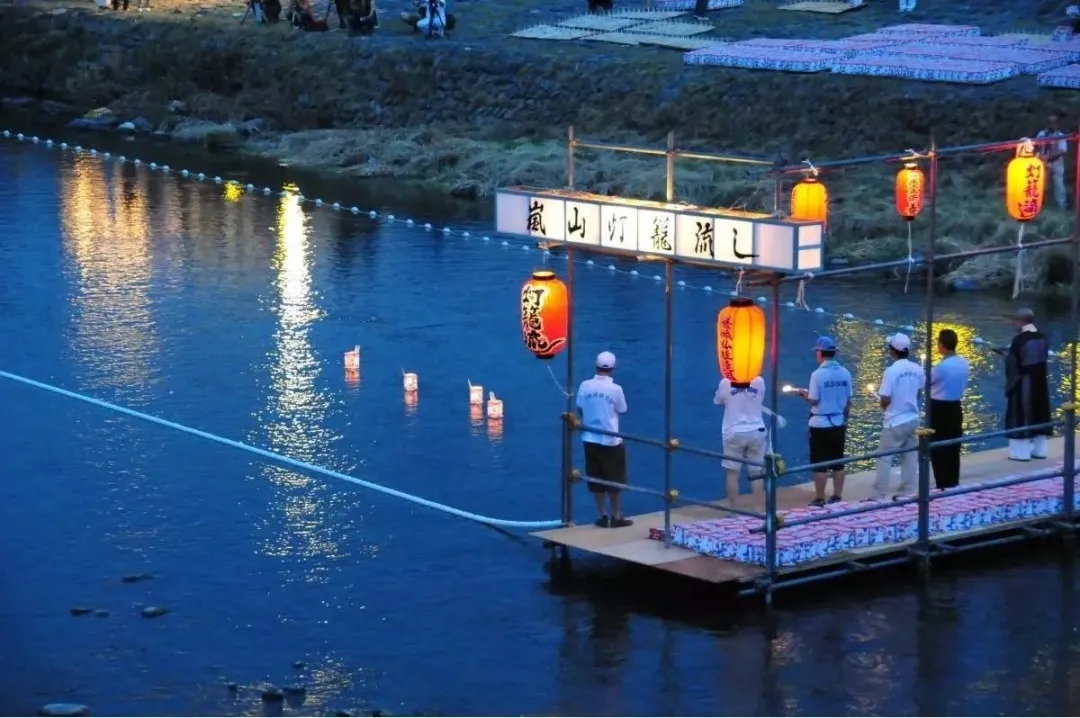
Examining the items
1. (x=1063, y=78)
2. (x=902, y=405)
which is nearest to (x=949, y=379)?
(x=902, y=405)

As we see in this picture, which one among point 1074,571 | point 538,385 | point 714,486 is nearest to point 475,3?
point 538,385

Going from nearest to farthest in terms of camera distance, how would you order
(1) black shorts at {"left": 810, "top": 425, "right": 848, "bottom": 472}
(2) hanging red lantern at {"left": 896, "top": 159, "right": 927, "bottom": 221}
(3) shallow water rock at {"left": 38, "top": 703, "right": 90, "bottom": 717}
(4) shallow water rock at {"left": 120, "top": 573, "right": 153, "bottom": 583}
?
(3) shallow water rock at {"left": 38, "top": 703, "right": 90, "bottom": 717}, (4) shallow water rock at {"left": 120, "top": 573, "right": 153, "bottom": 583}, (1) black shorts at {"left": 810, "top": 425, "right": 848, "bottom": 472}, (2) hanging red lantern at {"left": 896, "top": 159, "right": 927, "bottom": 221}

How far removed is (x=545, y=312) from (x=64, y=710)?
17.1 ft

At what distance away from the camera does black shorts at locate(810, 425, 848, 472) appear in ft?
53.3

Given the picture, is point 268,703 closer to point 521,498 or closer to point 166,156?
point 521,498

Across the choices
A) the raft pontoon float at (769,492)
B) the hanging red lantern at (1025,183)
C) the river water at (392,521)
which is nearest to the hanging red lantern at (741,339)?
the raft pontoon float at (769,492)

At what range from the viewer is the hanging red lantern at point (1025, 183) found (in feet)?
58.0

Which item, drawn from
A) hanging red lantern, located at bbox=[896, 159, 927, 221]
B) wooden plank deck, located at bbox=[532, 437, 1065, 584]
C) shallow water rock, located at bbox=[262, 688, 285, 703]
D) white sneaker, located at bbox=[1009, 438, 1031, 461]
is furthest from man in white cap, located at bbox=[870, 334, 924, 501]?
shallow water rock, located at bbox=[262, 688, 285, 703]

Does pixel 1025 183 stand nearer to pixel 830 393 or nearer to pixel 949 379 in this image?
pixel 949 379

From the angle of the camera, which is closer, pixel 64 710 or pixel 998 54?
pixel 64 710

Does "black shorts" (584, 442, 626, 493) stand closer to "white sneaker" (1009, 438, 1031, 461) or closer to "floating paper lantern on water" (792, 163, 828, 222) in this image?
"floating paper lantern on water" (792, 163, 828, 222)

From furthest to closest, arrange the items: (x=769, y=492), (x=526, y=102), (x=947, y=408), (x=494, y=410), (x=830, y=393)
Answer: (x=526, y=102), (x=494, y=410), (x=947, y=408), (x=830, y=393), (x=769, y=492)

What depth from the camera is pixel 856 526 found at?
15414mm

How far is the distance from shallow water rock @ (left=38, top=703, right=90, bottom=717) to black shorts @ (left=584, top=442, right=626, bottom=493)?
4.78 m
